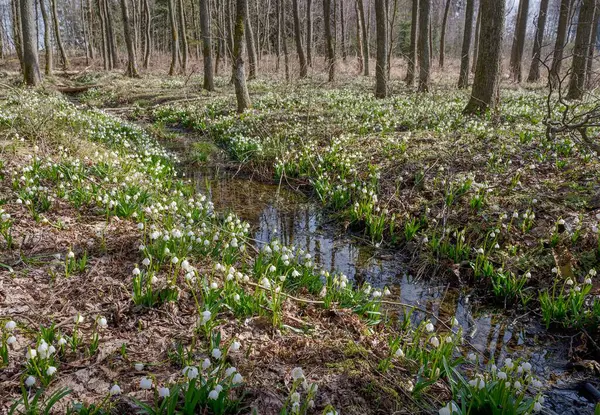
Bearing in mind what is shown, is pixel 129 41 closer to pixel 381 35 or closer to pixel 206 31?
pixel 206 31

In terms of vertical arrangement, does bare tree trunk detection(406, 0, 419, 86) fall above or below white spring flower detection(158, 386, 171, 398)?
above

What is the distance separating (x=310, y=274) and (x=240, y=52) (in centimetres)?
897

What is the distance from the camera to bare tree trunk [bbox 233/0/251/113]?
11.2m

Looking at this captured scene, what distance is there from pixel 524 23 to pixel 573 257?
17.3 meters

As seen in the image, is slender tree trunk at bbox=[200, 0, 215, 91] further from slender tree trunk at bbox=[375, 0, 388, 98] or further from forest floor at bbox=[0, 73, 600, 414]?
forest floor at bbox=[0, 73, 600, 414]

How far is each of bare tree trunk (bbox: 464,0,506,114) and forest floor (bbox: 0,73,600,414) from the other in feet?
3.57

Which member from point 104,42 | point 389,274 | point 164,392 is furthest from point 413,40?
point 104,42

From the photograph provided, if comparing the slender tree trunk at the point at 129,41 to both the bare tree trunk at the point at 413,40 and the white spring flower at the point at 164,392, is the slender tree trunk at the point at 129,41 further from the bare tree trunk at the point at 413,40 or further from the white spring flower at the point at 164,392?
the white spring flower at the point at 164,392

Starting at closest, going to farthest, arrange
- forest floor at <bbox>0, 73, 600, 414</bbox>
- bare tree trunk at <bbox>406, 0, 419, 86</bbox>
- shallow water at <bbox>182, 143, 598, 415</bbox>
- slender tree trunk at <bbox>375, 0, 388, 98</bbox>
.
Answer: forest floor at <bbox>0, 73, 600, 414</bbox>, shallow water at <bbox>182, 143, 598, 415</bbox>, slender tree trunk at <bbox>375, 0, 388, 98</bbox>, bare tree trunk at <bbox>406, 0, 419, 86</bbox>

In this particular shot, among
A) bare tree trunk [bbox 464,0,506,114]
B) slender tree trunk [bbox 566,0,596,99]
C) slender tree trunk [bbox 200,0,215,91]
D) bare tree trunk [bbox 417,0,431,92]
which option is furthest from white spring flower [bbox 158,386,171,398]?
slender tree trunk [bbox 200,0,215,91]

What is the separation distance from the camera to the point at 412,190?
256 inches

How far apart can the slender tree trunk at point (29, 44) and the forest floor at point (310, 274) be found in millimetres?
8418

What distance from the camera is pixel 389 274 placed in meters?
5.12

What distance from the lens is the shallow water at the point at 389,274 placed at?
11.5 ft
